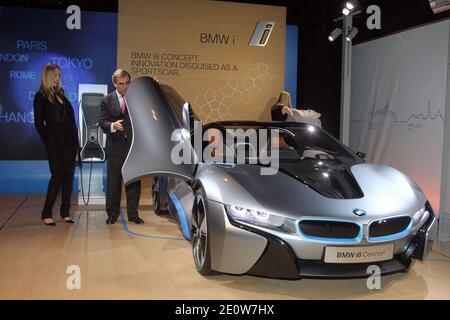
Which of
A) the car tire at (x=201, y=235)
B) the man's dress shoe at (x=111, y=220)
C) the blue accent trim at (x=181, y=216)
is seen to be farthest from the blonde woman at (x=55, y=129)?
the car tire at (x=201, y=235)

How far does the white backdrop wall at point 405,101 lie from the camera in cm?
571

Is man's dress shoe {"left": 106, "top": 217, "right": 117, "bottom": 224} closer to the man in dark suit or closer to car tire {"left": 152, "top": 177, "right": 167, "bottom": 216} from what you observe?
the man in dark suit

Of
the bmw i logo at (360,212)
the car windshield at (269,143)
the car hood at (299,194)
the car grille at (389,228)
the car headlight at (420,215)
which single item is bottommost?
the car grille at (389,228)

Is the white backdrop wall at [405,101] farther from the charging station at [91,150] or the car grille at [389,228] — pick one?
the charging station at [91,150]

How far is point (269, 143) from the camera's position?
13.3 feet

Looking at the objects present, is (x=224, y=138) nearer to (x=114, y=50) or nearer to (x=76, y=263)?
(x=76, y=263)

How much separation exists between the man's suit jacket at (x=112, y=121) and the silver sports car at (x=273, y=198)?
0.88 m

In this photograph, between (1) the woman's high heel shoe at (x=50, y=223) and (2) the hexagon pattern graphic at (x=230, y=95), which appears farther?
(2) the hexagon pattern graphic at (x=230, y=95)

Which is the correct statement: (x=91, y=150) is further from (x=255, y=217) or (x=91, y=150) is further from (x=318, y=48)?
(x=318, y=48)

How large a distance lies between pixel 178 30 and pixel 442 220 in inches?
174

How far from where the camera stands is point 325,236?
114 inches

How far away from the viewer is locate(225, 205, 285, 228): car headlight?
2895 millimetres

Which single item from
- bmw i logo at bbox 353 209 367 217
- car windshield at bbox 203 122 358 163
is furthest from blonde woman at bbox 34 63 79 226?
bmw i logo at bbox 353 209 367 217
